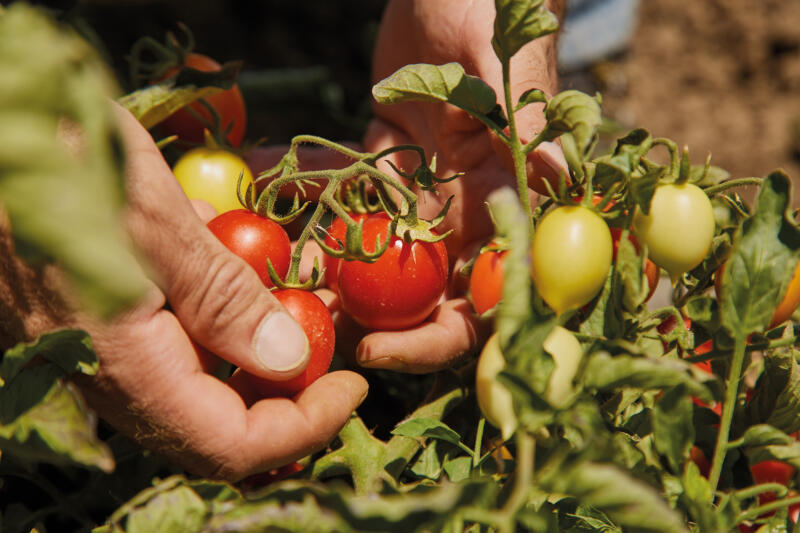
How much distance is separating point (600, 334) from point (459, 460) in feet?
0.59

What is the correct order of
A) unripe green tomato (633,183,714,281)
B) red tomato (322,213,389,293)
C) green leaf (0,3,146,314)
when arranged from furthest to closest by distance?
1. red tomato (322,213,389,293)
2. unripe green tomato (633,183,714,281)
3. green leaf (0,3,146,314)

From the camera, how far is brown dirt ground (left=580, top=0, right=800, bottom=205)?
288cm

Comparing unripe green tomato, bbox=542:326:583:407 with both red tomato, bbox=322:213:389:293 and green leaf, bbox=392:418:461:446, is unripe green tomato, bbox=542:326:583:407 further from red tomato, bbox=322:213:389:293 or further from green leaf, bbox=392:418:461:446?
red tomato, bbox=322:213:389:293

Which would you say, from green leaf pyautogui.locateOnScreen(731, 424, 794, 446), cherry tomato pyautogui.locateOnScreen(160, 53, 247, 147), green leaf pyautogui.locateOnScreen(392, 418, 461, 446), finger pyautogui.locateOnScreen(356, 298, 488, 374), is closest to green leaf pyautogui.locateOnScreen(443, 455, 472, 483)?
green leaf pyautogui.locateOnScreen(392, 418, 461, 446)

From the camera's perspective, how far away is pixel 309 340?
2.50 ft

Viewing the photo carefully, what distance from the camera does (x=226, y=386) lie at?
28.7 inches

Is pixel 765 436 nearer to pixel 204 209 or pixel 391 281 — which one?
pixel 391 281

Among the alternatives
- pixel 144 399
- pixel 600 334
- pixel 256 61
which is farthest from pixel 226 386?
pixel 256 61

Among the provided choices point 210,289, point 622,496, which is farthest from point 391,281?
point 622,496

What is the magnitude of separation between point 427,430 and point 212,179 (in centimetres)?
48

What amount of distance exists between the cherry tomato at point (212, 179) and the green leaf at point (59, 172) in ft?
2.12

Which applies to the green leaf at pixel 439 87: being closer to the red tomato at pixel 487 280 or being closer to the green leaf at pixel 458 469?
the red tomato at pixel 487 280

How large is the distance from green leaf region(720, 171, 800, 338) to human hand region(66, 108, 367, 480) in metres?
0.37

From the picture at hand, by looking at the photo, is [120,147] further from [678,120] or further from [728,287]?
[678,120]
